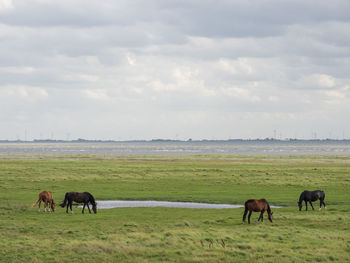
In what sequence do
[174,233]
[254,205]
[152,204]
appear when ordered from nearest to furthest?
[174,233]
[254,205]
[152,204]

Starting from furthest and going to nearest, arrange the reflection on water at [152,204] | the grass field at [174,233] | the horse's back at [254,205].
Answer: the reflection on water at [152,204] → the horse's back at [254,205] → the grass field at [174,233]

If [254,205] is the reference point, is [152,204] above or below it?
below

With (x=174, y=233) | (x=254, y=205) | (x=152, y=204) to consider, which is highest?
(x=254, y=205)

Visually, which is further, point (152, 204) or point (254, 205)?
point (152, 204)

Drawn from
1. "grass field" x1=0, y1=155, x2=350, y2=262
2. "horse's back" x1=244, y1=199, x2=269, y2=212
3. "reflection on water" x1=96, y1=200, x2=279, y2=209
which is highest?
"horse's back" x1=244, y1=199, x2=269, y2=212

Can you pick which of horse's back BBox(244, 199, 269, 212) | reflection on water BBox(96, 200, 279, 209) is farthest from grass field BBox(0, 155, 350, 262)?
reflection on water BBox(96, 200, 279, 209)

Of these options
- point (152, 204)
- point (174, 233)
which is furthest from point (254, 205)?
point (152, 204)

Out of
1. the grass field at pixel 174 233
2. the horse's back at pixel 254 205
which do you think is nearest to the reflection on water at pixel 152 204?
the grass field at pixel 174 233

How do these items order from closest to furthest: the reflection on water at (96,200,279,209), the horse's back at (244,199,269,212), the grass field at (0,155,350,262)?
the grass field at (0,155,350,262)
the horse's back at (244,199,269,212)
the reflection on water at (96,200,279,209)

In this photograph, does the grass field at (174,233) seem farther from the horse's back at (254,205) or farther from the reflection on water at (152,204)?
the reflection on water at (152,204)

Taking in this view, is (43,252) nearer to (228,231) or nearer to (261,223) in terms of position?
(228,231)

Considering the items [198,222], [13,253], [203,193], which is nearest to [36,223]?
[13,253]

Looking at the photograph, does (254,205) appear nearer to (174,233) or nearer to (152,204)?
(174,233)

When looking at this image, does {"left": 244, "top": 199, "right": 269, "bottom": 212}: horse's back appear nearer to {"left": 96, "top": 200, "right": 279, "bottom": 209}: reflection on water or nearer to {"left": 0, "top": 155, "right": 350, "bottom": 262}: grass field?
{"left": 0, "top": 155, "right": 350, "bottom": 262}: grass field
